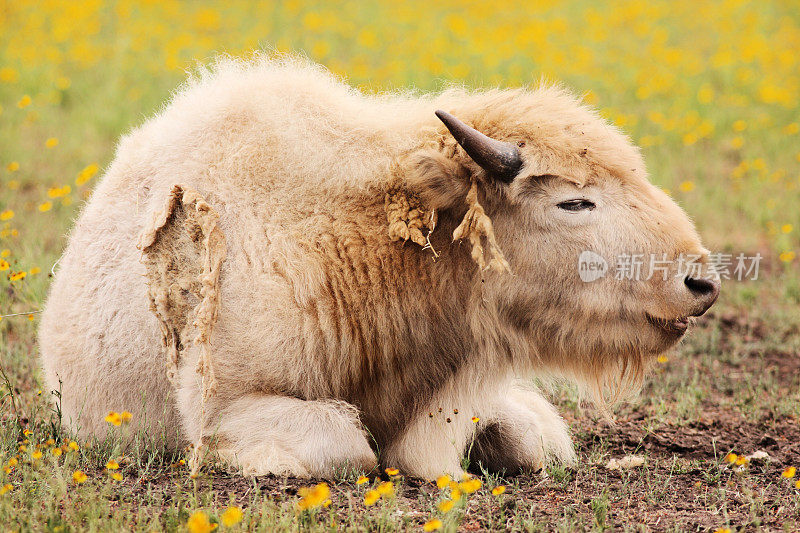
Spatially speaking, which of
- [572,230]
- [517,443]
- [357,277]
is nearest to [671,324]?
[572,230]

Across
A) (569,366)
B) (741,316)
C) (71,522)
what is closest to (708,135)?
(741,316)

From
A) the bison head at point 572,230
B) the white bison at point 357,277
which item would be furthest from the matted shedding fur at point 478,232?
the bison head at point 572,230

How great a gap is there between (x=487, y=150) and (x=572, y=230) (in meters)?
0.59

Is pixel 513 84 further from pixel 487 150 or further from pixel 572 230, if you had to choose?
pixel 487 150

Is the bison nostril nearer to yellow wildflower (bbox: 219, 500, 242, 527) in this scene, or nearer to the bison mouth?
the bison mouth

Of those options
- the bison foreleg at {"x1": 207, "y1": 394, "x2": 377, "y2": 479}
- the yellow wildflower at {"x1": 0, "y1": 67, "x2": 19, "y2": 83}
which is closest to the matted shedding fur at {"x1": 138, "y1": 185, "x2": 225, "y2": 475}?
the bison foreleg at {"x1": 207, "y1": 394, "x2": 377, "y2": 479}

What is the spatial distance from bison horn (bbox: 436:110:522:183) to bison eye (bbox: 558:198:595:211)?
→ 28cm

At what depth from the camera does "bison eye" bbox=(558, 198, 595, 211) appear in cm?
Result: 437

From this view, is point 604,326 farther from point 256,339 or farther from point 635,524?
point 256,339

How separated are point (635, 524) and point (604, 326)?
3.59 feet

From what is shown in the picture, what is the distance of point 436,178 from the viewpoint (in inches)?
167

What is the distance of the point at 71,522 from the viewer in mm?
3410

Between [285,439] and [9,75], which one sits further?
[9,75]

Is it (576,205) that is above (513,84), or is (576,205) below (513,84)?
below
